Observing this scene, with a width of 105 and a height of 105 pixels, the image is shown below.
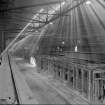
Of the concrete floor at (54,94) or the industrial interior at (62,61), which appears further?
the concrete floor at (54,94)

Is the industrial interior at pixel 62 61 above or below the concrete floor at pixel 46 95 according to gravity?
above

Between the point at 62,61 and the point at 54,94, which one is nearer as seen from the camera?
the point at 54,94

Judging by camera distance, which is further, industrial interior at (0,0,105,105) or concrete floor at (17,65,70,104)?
concrete floor at (17,65,70,104)

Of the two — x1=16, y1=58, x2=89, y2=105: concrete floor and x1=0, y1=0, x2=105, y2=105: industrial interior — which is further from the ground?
x1=0, y1=0, x2=105, y2=105: industrial interior

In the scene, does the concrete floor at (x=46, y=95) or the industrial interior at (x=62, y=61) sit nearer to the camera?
the industrial interior at (x=62, y=61)

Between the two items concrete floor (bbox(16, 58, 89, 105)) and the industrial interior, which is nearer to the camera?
the industrial interior

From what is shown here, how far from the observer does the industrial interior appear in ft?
13.4

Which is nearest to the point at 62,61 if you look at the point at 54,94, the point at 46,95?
the point at 54,94

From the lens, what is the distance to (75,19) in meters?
9.99

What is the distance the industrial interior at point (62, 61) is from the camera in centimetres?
409

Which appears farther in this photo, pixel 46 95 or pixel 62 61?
pixel 62 61

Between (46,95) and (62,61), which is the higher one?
(62,61)

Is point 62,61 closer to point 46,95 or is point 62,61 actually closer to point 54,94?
point 54,94

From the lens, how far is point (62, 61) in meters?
6.16
